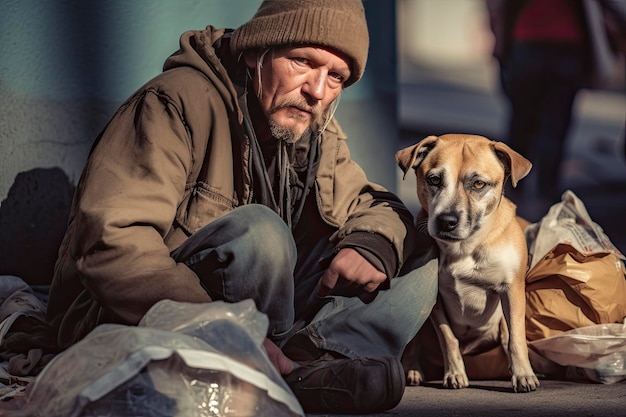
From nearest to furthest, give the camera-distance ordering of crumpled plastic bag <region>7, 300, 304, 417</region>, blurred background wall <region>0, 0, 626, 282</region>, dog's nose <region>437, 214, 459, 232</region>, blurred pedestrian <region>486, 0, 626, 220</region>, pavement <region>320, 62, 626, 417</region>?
crumpled plastic bag <region>7, 300, 304, 417</region> < pavement <region>320, 62, 626, 417</region> < dog's nose <region>437, 214, 459, 232</region> < blurred background wall <region>0, 0, 626, 282</region> < blurred pedestrian <region>486, 0, 626, 220</region>

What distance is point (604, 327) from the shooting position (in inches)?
144

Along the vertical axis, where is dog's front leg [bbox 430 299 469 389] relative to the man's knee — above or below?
below

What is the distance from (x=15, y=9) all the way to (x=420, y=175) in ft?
5.97

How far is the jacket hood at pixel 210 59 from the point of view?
133 inches

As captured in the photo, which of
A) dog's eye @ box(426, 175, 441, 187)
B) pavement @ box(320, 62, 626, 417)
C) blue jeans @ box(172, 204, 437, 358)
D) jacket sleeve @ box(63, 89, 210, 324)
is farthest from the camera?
dog's eye @ box(426, 175, 441, 187)

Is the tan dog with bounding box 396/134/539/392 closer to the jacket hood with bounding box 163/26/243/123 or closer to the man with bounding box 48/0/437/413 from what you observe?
the man with bounding box 48/0/437/413

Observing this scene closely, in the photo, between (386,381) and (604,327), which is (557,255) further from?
(386,381)

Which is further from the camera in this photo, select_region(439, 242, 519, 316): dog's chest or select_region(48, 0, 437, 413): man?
select_region(439, 242, 519, 316): dog's chest

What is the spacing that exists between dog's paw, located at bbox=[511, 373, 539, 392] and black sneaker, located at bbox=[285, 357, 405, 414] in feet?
2.13

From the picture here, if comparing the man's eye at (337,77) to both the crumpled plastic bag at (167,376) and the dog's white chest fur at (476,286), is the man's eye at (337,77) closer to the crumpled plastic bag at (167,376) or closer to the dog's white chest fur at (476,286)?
the dog's white chest fur at (476,286)

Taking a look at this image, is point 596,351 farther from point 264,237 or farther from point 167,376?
point 167,376

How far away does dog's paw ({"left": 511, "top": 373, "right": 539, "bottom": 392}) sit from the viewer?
11.4 feet

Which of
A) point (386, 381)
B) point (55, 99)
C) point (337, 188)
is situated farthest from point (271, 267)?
point (55, 99)

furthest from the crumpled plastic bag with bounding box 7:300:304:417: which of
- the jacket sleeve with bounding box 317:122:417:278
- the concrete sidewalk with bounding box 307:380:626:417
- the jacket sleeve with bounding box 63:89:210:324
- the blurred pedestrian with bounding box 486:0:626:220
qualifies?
the blurred pedestrian with bounding box 486:0:626:220
